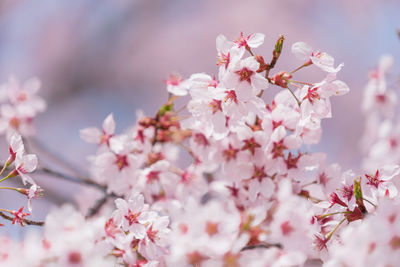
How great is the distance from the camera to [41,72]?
6777 millimetres

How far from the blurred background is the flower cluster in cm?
464

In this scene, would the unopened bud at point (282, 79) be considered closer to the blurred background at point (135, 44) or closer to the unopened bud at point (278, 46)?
the unopened bud at point (278, 46)

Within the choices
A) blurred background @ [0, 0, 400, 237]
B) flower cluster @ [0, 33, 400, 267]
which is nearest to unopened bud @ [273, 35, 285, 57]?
flower cluster @ [0, 33, 400, 267]

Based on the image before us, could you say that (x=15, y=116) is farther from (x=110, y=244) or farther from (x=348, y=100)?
(x=348, y=100)

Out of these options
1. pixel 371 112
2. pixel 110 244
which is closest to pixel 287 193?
pixel 110 244

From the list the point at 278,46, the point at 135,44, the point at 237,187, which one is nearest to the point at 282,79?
the point at 278,46

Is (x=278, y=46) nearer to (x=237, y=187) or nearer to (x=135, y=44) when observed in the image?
(x=237, y=187)

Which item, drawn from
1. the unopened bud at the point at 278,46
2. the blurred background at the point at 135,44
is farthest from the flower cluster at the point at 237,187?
the blurred background at the point at 135,44

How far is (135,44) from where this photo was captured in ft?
22.8

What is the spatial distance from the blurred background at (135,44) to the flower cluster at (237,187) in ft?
15.2

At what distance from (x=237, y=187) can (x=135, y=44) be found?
5557 mm

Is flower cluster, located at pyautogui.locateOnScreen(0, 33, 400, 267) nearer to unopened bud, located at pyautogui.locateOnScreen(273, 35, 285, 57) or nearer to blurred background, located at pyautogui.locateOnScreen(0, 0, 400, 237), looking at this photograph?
unopened bud, located at pyautogui.locateOnScreen(273, 35, 285, 57)

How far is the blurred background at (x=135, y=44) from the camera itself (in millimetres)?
6547

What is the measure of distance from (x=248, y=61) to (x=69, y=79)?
228 inches
